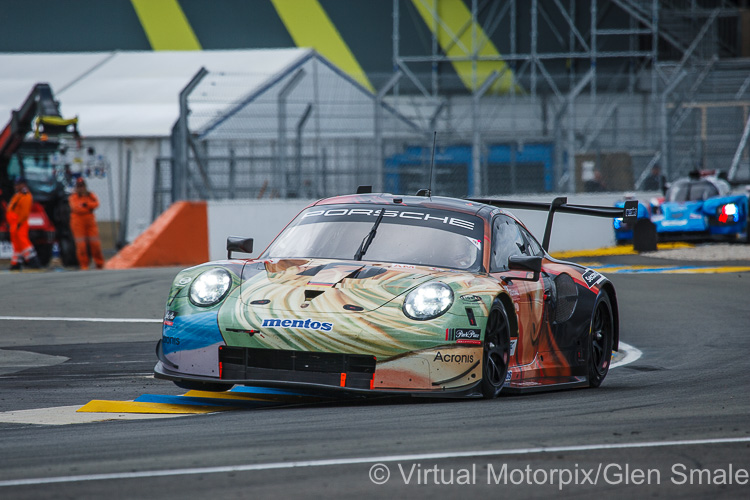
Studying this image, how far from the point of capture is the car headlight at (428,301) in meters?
5.73

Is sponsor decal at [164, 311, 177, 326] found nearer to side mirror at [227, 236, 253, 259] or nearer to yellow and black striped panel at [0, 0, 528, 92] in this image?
side mirror at [227, 236, 253, 259]

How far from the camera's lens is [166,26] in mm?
27969

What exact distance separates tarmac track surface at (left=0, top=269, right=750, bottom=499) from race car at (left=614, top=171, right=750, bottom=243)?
35.7 feet

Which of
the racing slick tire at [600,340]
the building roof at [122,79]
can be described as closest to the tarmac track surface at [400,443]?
the racing slick tire at [600,340]

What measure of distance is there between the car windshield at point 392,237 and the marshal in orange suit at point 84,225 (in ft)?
40.6

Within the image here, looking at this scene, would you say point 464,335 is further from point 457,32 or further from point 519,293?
point 457,32

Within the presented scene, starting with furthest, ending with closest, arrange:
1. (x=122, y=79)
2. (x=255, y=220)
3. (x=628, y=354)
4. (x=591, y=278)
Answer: (x=122, y=79) → (x=255, y=220) → (x=628, y=354) → (x=591, y=278)

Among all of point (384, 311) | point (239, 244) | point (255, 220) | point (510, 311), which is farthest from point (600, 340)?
point (255, 220)

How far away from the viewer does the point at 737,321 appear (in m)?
10.7

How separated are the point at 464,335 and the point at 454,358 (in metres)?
0.13

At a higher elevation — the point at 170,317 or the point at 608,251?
the point at 170,317

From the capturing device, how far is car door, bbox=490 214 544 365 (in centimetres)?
640

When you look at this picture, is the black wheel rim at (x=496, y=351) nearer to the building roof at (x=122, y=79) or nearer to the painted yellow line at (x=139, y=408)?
the painted yellow line at (x=139, y=408)

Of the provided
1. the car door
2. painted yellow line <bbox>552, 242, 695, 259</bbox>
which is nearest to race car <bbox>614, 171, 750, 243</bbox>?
painted yellow line <bbox>552, 242, 695, 259</bbox>
